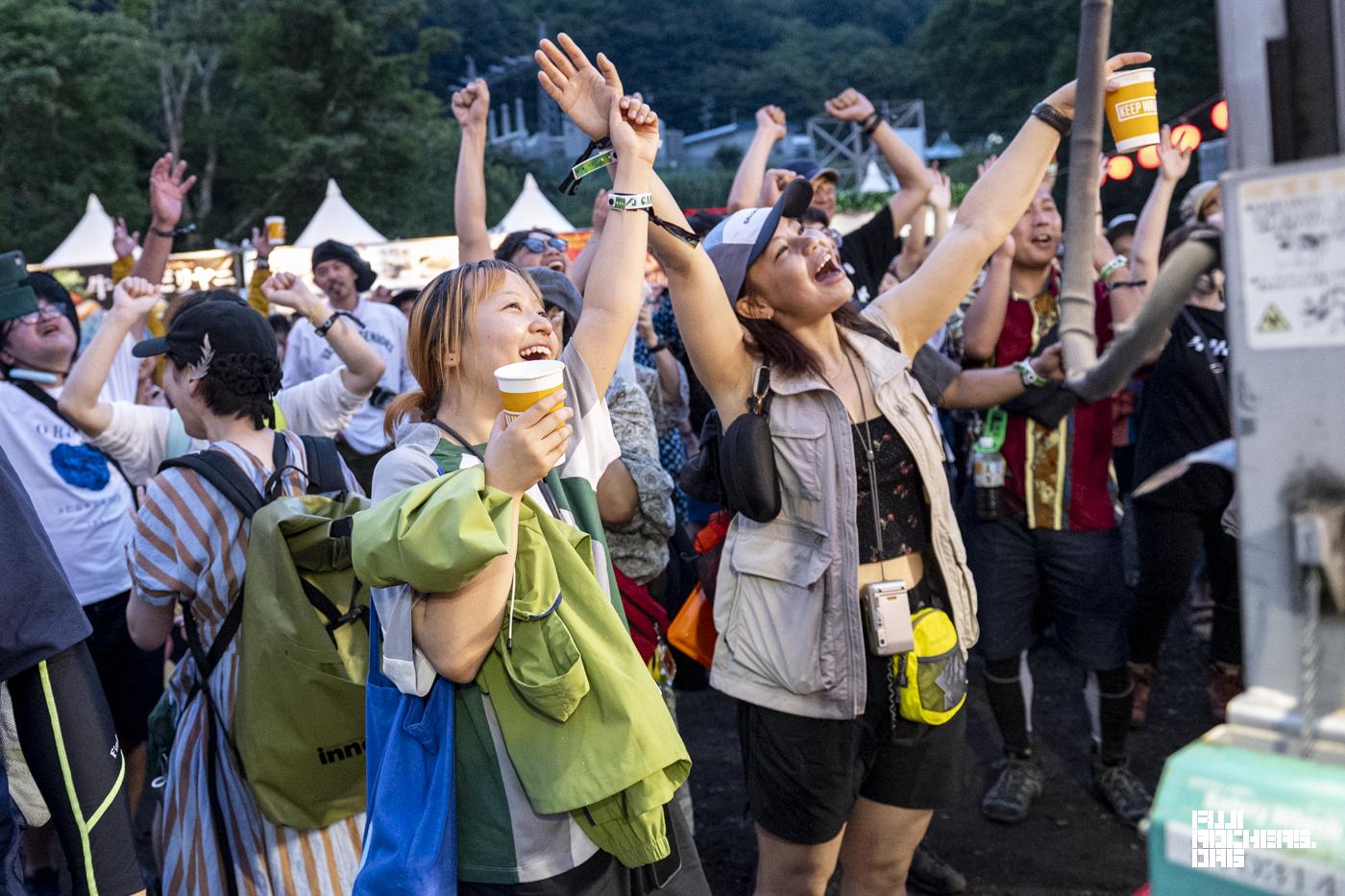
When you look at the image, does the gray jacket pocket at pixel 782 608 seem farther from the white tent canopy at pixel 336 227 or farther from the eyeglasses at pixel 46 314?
the white tent canopy at pixel 336 227

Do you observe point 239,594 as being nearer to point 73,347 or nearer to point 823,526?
point 823,526

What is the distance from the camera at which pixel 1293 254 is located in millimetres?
974

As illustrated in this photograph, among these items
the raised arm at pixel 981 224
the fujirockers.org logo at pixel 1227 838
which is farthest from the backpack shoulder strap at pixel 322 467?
the fujirockers.org logo at pixel 1227 838

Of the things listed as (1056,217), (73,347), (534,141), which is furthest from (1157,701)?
(534,141)

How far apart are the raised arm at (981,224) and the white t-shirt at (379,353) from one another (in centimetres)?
326

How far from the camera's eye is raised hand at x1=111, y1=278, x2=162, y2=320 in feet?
13.1

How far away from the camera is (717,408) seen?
2.99m

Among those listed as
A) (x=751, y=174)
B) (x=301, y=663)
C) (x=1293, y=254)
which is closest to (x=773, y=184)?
(x=751, y=174)

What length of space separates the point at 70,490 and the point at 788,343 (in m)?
2.67

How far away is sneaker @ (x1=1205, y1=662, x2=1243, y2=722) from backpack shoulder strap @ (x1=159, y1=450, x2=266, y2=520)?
382 centimetres

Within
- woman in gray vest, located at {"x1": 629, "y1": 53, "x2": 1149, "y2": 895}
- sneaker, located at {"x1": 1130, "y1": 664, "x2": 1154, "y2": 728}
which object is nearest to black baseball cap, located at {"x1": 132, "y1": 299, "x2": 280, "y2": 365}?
woman in gray vest, located at {"x1": 629, "y1": 53, "x2": 1149, "y2": 895}

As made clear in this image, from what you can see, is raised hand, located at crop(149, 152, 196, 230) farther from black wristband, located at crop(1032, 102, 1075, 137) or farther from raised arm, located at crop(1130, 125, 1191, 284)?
raised arm, located at crop(1130, 125, 1191, 284)

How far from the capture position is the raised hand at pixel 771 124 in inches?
216

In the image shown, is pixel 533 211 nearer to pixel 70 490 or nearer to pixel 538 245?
pixel 538 245
